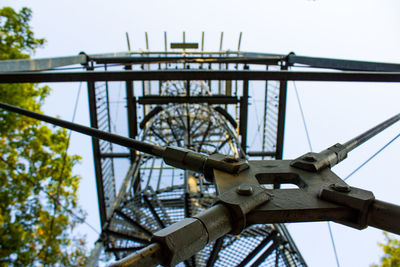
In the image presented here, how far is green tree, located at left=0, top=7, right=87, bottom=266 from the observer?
812 centimetres

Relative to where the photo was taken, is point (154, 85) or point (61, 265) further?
point (154, 85)

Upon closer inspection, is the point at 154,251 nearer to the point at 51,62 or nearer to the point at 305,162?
the point at 305,162

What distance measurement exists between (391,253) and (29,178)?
13302 mm

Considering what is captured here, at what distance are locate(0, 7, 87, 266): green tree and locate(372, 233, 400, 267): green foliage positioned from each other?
35.3 ft

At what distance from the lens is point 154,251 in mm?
1011

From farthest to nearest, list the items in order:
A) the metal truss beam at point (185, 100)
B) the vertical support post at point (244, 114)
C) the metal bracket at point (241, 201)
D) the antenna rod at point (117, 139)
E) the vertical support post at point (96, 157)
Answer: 1. the vertical support post at point (244, 114)
2. the metal truss beam at point (185, 100)
3. the vertical support post at point (96, 157)
4. the antenna rod at point (117, 139)
5. the metal bracket at point (241, 201)

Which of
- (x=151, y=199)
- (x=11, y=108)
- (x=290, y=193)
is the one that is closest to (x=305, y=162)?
(x=290, y=193)

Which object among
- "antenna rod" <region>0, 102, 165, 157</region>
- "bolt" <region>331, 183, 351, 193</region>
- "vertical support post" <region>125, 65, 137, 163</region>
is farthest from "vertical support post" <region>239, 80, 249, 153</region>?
"bolt" <region>331, 183, 351, 193</region>

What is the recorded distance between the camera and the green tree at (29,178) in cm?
812

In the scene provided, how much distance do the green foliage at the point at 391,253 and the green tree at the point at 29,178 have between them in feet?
35.3

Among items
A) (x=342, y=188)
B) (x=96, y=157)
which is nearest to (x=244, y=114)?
(x=96, y=157)

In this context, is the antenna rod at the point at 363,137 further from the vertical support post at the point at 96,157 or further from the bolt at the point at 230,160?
the vertical support post at the point at 96,157

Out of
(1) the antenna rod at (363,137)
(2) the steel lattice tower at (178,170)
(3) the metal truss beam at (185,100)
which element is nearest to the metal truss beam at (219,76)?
(1) the antenna rod at (363,137)

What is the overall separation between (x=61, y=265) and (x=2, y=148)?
4474mm
